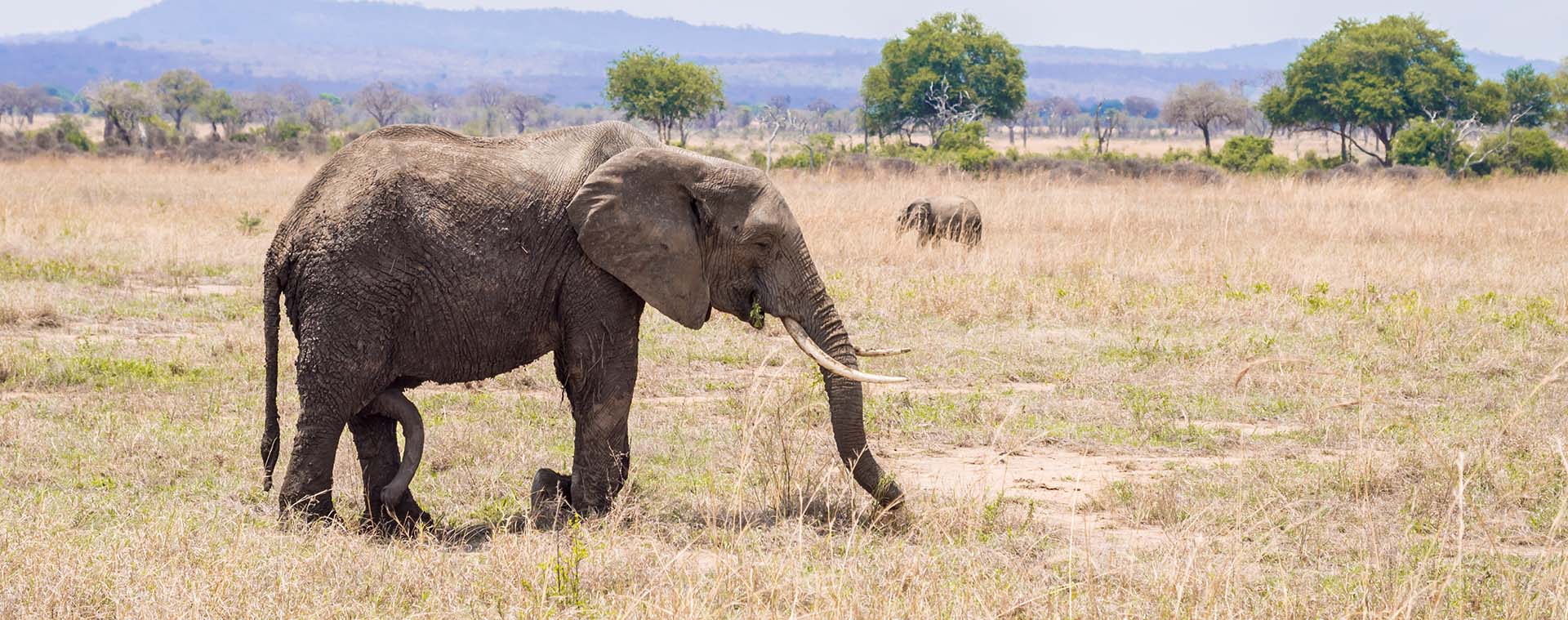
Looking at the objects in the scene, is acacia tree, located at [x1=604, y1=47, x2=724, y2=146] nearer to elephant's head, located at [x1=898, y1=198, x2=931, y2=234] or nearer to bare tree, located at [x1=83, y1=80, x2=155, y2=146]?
bare tree, located at [x1=83, y1=80, x2=155, y2=146]

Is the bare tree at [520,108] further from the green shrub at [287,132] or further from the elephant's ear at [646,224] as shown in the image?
the elephant's ear at [646,224]

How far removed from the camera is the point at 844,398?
584cm

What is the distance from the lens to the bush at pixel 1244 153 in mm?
38322

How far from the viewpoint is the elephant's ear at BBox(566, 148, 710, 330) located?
5.77 m

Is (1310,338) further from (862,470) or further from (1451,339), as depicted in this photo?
(862,470)

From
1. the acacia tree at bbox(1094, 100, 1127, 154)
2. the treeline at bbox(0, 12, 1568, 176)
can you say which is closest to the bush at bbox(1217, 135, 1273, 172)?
the treeline at bbox(0, 12, 1568, 176)

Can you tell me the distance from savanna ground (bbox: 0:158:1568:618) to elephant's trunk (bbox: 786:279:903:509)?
22cm

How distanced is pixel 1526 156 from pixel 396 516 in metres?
36.9

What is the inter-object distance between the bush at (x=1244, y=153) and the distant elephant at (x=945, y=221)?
2341 cm

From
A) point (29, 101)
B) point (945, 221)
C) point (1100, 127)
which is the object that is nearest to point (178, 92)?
point (1100, 127)

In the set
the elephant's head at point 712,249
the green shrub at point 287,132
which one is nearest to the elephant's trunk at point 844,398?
the elephant's head at point 712,249

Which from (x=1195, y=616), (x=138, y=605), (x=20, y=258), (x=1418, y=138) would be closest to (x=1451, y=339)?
(x=1195, y=616)

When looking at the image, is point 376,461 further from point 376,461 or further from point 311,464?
point 311,464

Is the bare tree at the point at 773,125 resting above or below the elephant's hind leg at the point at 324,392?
above
